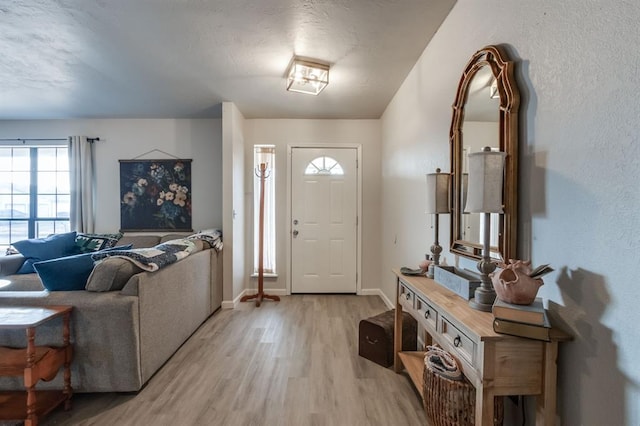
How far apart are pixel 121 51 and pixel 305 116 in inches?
85.5

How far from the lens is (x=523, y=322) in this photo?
100cm

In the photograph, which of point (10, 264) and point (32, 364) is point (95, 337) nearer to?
point (32, 364)

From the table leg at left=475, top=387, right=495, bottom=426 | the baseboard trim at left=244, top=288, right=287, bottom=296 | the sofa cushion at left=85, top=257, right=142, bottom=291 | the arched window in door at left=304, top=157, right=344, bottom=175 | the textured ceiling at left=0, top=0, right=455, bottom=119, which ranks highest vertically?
the textured ceiling at left=0, top=0, right=455, bottom=119

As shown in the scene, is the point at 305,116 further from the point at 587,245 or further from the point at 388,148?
the point at 587,245

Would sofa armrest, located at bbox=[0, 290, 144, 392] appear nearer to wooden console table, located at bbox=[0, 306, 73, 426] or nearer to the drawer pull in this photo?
wooden console table, located at bbox=[0, 306, 73, 426]

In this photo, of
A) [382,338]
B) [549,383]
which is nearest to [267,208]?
[382,338]

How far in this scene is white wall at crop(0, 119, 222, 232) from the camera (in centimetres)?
420

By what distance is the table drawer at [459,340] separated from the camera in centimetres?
111

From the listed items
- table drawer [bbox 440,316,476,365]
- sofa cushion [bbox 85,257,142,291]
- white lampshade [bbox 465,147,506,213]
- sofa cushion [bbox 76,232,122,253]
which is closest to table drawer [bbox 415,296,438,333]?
table drawer [bbox 440,316,476,365]

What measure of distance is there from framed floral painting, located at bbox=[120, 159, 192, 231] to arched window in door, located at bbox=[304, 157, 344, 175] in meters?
1.79

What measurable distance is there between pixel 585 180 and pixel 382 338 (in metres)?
1.75

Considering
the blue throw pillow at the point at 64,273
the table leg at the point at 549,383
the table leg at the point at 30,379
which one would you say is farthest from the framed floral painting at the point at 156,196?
the table leg at the point at 549,383

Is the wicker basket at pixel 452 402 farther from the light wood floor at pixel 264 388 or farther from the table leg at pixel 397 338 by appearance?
the table leg at pixel 397 338

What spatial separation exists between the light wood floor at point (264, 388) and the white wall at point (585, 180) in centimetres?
96
